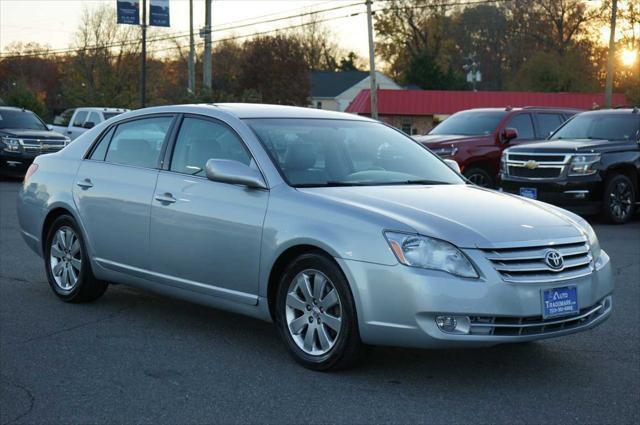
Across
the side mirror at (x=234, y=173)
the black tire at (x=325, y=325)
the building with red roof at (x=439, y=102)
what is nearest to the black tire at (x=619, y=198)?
the side mirror at (x=234, y=173)

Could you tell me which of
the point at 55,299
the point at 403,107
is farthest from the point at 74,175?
the point at 403,107

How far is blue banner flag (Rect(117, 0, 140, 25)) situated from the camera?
141ft

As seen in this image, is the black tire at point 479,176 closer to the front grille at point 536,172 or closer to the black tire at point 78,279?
the front grille at point 536,172

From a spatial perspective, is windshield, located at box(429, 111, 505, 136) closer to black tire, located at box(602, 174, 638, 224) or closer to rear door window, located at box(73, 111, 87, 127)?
black tire, located at box(602, 174, 638, 224)

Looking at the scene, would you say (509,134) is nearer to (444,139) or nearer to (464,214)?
(444,139)

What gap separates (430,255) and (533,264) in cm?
59

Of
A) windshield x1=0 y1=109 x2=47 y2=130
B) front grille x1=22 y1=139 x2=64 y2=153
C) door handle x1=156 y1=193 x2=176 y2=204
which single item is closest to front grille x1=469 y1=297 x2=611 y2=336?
door handle x1=156 y1=193 x2=176 y2=204

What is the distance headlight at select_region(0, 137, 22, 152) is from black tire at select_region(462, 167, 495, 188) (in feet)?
37.1

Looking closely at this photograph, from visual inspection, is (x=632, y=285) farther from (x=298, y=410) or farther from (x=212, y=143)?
(x=298, y=410)

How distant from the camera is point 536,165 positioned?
14.7m

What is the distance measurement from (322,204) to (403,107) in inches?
2179

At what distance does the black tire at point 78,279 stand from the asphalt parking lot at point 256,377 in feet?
→ 0.55

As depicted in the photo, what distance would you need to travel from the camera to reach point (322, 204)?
5.52 metres

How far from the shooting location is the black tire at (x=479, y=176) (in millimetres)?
17125
